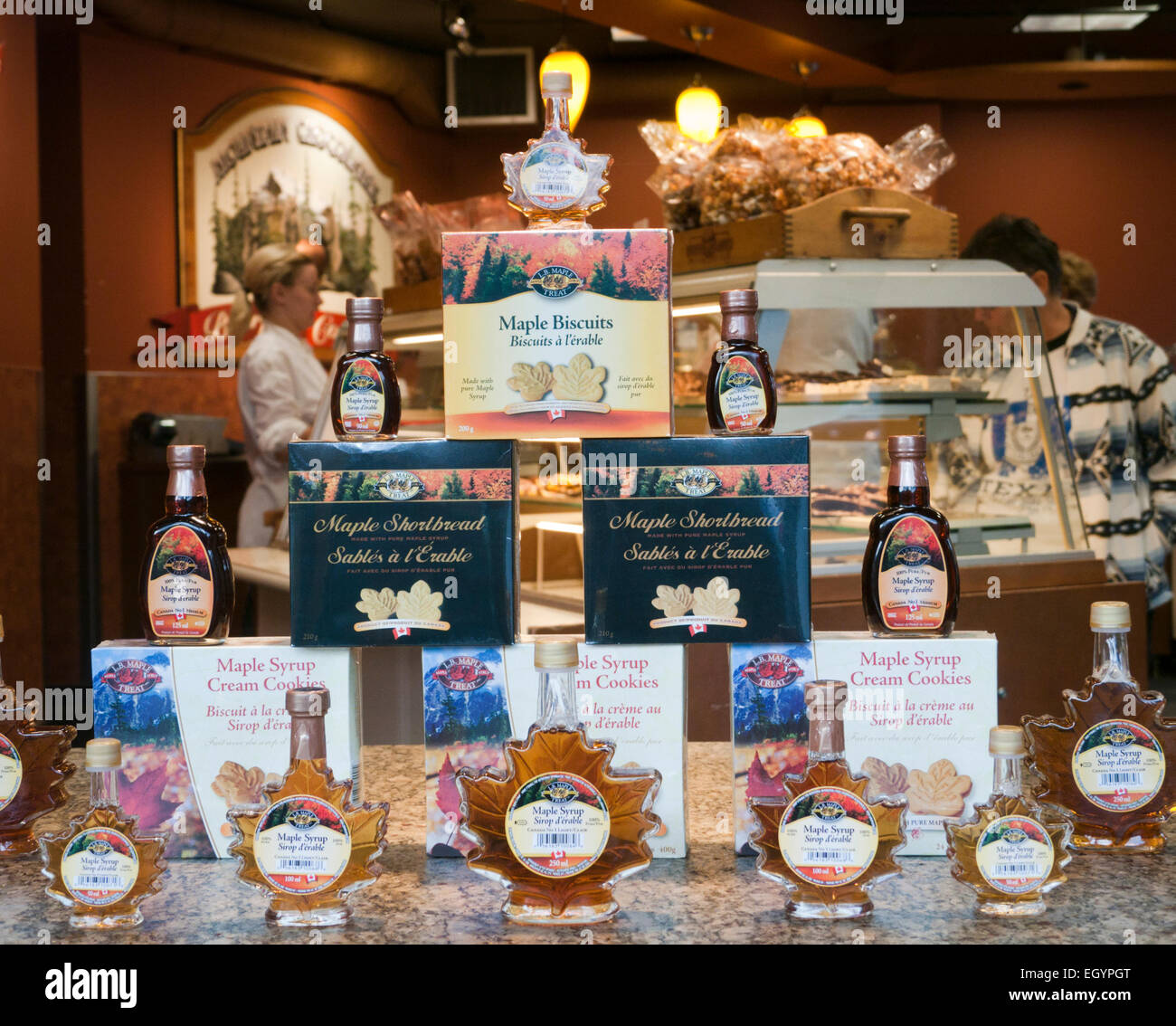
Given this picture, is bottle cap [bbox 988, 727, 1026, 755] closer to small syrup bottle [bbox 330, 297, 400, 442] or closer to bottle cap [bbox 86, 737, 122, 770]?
small syrup bottle [bbox 330, 297, 400, 442]

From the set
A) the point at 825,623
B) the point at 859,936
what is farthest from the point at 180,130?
the point at 859,936

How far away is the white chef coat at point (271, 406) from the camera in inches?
171

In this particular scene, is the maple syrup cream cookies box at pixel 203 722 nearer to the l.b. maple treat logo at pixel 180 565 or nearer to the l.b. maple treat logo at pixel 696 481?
the l.b. maple treat logo at pixel 180 565

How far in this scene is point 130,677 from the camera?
141 cm

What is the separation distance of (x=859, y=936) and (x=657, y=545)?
469mm

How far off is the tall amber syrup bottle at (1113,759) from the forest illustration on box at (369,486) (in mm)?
668

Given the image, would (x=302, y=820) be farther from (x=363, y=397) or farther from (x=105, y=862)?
(x=363, y=397)

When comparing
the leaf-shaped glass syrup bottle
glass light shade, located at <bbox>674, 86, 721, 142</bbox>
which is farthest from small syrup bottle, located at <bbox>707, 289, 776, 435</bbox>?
glass light shade, located at <bbox>674, 86, 721, 142</bbox>

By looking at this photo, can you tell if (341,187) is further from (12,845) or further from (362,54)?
(12,845)

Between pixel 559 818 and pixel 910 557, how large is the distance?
0.47 metres
